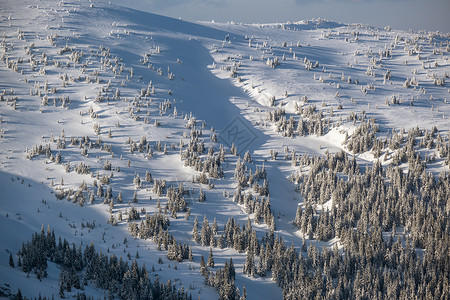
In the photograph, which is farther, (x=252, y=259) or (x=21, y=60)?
(x=21, y=60)

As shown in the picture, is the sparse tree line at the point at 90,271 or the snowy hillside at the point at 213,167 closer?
the sparse tree line at the point at 90,271

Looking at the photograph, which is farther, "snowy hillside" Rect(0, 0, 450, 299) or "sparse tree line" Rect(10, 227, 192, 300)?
"snowy hillside" Rect(0, 0, 450, 299)

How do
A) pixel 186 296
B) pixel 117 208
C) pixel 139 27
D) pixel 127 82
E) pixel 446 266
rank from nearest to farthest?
pixel 186 296 → pixel 446 266 → pixel 117 208 → pixel 127 82 → pixel 139 27

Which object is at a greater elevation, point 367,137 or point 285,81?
point 285,81

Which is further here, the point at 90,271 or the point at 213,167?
the point at 213,167

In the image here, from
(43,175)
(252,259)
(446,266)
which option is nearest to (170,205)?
(252,259)

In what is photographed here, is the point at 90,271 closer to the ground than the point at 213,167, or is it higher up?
closer to the ground

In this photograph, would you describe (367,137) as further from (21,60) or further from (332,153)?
(21,60)

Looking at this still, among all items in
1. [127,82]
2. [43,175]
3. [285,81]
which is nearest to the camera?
[43,175]
